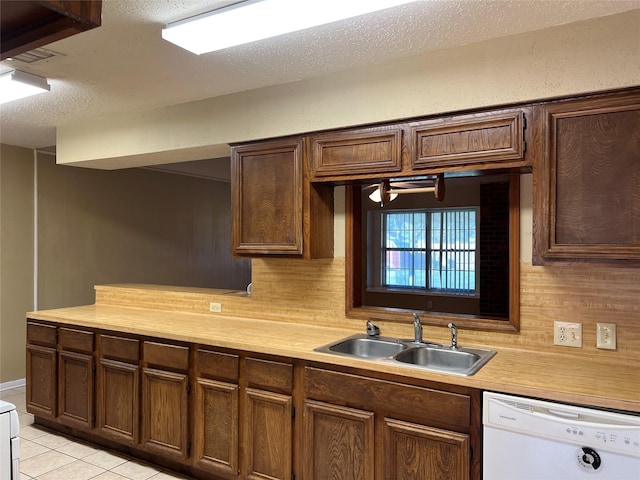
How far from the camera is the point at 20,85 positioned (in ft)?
9.09

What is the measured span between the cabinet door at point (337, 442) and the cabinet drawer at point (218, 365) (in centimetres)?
51

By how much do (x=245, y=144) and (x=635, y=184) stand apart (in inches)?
84.9

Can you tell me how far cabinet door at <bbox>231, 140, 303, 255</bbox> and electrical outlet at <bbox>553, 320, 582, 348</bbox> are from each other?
4.70 feet

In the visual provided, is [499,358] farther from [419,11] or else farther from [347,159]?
[419,11]

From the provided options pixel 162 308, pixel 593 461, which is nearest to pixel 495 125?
pixel 593 461

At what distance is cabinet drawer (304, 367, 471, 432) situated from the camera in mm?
2084

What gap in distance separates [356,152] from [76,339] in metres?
2.43

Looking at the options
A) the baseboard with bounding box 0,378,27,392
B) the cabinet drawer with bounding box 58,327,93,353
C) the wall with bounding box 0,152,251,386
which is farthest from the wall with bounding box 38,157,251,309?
the cabinet drawer with bounding box 58,327,93,353

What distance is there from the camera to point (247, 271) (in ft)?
26.8

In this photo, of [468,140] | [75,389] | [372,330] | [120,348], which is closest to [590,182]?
[468,140]

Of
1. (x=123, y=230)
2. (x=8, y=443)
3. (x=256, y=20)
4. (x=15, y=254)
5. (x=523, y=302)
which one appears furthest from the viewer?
(x=123, y=230)

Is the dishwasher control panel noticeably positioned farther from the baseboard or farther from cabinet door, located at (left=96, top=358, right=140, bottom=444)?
the baseboard

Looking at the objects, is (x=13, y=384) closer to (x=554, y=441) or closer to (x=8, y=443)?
(x=8, y=443)

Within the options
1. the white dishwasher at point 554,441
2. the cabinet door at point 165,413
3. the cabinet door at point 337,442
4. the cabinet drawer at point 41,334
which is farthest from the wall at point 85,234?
the white dishwasher at point 554,441
